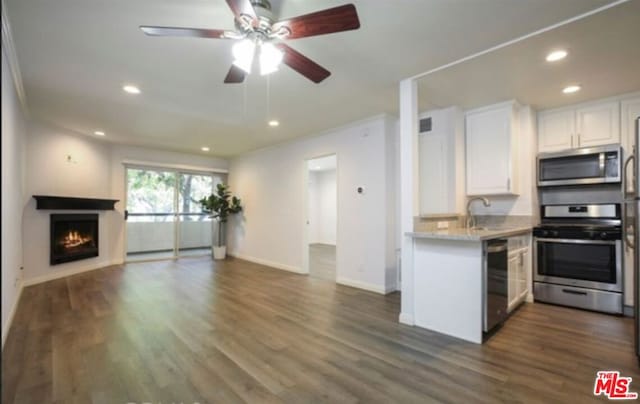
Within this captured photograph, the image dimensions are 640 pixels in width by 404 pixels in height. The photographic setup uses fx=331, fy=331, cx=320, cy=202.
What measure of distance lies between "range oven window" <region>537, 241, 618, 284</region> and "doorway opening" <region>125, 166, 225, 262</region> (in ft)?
22.0

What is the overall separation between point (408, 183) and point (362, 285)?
1.95 meters

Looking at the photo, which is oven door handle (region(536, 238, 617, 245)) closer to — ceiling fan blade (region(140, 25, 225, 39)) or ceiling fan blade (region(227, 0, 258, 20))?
ceiling fan blade (region(227, 0, 258, 20))

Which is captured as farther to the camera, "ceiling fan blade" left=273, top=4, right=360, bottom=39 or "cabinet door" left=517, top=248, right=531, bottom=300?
"cabinet door" left=517, top=248, right=531, bottom=300

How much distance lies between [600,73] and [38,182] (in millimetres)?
7452

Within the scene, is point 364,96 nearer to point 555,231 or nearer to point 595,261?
point 555,231

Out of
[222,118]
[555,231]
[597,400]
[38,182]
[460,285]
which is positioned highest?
[222,118]

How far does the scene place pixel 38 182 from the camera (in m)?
5.13

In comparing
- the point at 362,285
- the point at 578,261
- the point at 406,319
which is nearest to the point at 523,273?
the point at 578,261

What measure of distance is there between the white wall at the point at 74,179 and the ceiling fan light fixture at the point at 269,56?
185 inches

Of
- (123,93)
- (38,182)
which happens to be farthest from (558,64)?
(38,182)

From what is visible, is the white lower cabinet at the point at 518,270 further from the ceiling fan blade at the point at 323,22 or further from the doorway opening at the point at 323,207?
the doorway opening at the point at 323,207

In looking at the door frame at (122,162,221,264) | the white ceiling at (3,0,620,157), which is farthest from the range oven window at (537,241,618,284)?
the door frame at (122,162,221,264)

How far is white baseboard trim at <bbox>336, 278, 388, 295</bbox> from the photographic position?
453cm

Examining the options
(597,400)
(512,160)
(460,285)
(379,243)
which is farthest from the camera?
(379,243)
